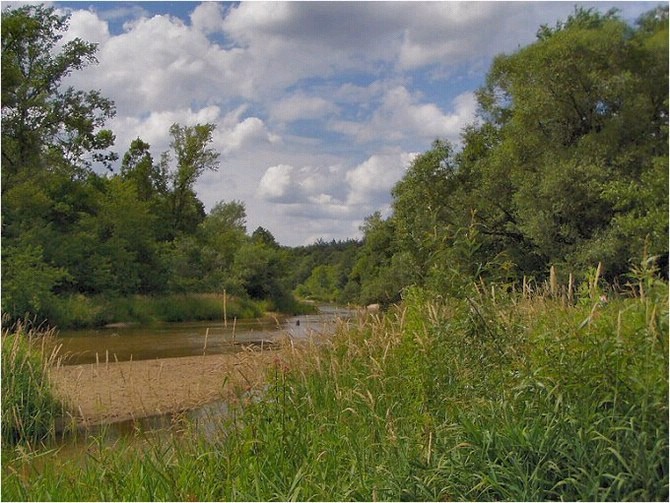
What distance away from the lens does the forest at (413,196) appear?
575cm

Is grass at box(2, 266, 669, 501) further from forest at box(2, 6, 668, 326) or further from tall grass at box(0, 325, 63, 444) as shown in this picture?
tall grass at box(0, 325, 63, 444)

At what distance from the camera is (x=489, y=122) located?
552 inches

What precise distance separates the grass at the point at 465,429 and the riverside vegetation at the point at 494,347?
13 mm

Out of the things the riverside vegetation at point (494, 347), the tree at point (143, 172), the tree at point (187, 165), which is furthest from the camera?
the tree at point (143, 172)

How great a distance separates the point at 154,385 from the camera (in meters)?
9.24

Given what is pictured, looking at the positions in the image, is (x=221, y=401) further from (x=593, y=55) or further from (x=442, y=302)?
(x=593, y=55)

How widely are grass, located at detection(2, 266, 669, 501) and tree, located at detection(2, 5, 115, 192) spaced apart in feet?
49.5

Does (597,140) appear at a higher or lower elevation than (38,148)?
lower

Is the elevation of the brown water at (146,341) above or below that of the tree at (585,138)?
below

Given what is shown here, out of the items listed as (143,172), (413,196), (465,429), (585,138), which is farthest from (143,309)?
(465,429)

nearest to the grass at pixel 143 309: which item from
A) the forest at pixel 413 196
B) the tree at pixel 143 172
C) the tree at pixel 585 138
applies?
the forest at pixel 413 196

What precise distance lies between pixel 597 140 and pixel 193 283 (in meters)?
20.1

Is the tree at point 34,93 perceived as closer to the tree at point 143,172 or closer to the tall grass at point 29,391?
the tree at point 143,172

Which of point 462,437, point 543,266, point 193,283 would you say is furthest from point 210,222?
point 462,437
